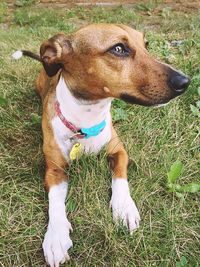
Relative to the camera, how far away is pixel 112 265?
261 cm

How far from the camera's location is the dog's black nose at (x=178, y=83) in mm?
2611

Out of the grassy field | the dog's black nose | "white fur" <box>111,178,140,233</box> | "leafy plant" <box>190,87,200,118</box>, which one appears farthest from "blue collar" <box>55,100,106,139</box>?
"leafy plant" <box>190,87,200,118</box>

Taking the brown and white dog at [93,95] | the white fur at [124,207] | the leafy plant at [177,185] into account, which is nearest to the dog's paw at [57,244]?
the brown and white dog at [93,95]

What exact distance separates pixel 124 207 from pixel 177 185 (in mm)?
441

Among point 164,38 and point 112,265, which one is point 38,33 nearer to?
point 164,38

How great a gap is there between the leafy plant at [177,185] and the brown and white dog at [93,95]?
305mm

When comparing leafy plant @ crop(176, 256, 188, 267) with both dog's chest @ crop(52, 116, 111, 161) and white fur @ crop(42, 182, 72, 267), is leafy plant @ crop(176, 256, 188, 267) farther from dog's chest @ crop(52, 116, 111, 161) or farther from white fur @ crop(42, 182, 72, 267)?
dog's chest @ crop(52, 116, 111, 161)

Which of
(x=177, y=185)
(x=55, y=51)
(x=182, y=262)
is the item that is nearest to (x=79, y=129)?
(x=55, y=51)

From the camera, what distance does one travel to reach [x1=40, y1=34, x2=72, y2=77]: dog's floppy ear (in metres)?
2.94

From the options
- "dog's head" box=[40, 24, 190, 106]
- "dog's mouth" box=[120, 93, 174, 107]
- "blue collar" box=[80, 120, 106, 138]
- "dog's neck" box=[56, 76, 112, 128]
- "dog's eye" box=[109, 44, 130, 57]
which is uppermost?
"dog's eye" box=[109, 44, 130, 57]

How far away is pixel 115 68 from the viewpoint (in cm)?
271

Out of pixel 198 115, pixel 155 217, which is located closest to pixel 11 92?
pixel 198 115

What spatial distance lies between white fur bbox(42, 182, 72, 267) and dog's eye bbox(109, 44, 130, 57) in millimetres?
1027

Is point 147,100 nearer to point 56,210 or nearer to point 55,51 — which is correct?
point 55,51
